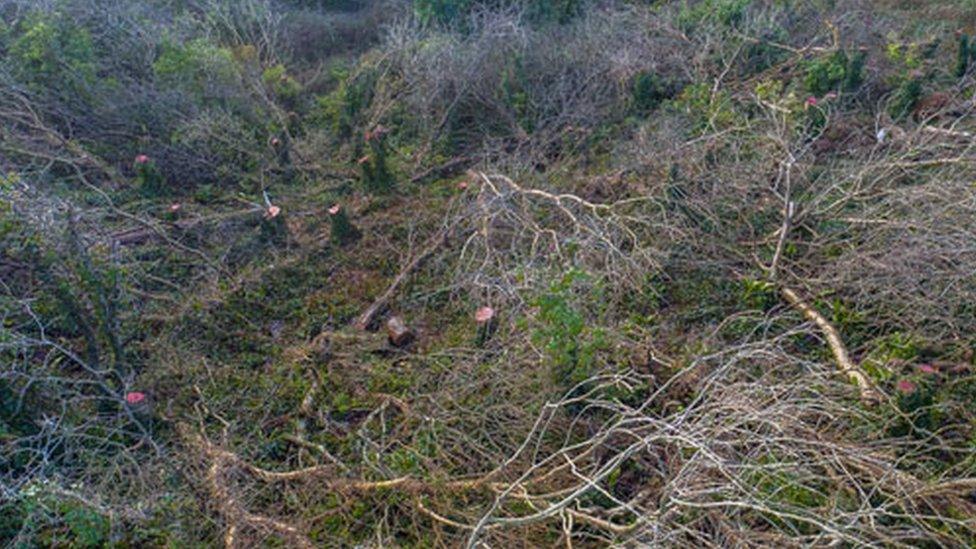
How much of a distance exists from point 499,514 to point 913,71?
18.7ft

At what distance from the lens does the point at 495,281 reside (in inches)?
177

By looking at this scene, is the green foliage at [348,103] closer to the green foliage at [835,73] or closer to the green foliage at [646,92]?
the green foliage at [646,92]

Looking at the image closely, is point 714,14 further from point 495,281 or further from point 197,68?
point 197,68

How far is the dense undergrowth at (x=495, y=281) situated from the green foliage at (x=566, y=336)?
2 cm

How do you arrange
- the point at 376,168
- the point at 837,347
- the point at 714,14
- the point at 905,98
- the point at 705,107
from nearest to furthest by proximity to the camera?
the point at 837,347
the point at 905,98
the point at 376,168
the point at 705,107
the point at 714,14

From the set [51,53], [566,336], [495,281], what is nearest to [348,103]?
[51,53]

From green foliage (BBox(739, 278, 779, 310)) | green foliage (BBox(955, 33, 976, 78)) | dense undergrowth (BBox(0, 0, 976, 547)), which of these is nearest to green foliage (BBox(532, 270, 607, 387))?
dense undergrowth (BBox(0, 0, 976, 547))

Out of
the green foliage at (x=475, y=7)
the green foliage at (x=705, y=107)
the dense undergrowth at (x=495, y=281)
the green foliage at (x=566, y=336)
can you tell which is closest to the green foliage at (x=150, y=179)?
the dense undergrowth at (x=495, y=281)

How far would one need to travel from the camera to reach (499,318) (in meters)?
4.31

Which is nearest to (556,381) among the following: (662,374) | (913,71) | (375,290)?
(662,374)

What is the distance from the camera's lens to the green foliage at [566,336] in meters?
3.45

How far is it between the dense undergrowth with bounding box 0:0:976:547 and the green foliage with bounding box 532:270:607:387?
0.02 meters

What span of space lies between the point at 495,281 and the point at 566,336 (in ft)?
3.65

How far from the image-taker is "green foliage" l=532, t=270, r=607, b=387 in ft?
11.3
